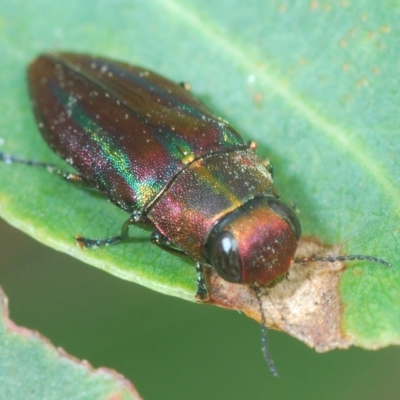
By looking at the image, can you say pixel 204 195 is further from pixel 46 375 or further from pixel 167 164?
pixel 46 375

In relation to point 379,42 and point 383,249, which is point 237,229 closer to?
point 383,249

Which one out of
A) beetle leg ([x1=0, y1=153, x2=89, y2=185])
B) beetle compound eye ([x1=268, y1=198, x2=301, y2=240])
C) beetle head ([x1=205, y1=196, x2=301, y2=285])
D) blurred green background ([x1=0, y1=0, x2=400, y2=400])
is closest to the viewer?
beetle head ([x1=205, y1=196, x2=301, y2=285])

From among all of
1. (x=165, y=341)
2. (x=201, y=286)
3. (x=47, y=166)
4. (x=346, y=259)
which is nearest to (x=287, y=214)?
(x=346, y=259)

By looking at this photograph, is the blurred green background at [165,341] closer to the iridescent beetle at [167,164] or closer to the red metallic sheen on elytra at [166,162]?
the iridescent beetle at [167,164]

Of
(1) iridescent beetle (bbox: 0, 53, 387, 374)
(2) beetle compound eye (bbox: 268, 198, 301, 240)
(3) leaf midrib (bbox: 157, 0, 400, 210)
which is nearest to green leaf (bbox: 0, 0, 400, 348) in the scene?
(3) leaf midrib (bbox: 157, 0, 400, 210)

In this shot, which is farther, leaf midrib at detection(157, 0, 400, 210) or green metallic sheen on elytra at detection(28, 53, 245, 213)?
green metallic sheen on elytra at detection(28, 53, 245, 213)

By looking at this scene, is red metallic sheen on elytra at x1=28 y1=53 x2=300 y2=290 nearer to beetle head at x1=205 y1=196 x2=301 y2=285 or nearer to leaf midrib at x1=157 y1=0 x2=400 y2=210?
beetle head at x1=205 y1=196 x2=301 y2=285

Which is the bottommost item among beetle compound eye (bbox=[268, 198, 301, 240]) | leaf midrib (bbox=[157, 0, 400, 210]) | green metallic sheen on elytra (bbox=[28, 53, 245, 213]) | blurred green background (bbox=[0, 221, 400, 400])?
blurred green background (bbox=[0, 221, 400, 400])
